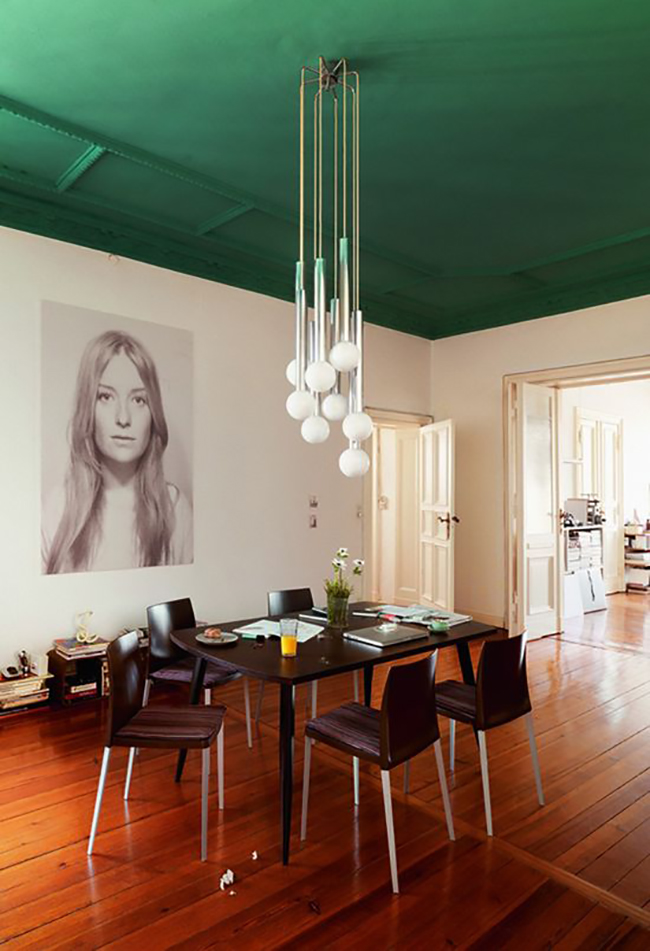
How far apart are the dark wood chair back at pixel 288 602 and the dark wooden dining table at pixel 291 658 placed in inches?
20.4

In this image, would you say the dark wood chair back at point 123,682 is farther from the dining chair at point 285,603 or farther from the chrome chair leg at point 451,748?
the chrome chair leg at point 451,748

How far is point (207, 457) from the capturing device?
5074 mm

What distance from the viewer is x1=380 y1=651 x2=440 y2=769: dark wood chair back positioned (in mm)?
2365

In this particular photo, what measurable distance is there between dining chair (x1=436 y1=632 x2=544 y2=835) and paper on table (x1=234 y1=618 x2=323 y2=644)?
2.18ft

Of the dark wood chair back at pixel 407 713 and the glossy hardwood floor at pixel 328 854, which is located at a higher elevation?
the dark wood chair back at pixel 407 713

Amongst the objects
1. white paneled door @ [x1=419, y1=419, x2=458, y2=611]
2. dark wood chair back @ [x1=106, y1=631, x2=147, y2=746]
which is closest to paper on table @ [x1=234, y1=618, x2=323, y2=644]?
dark wood chair back @ [x1=106, y1=631, x2=147, y2=746]

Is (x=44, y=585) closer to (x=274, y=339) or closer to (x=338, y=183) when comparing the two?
(x=274, y=339)

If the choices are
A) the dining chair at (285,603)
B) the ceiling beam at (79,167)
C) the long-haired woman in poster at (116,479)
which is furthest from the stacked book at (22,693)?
the ceiling beam at (79,167)

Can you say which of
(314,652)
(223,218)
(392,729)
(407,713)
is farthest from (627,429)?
(392,729)

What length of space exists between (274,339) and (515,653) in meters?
3.52

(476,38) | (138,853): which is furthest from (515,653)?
(476,38)

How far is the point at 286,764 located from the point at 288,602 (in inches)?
59.6

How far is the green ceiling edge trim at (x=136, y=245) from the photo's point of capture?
4.12 m

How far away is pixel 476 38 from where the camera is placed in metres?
2.60
